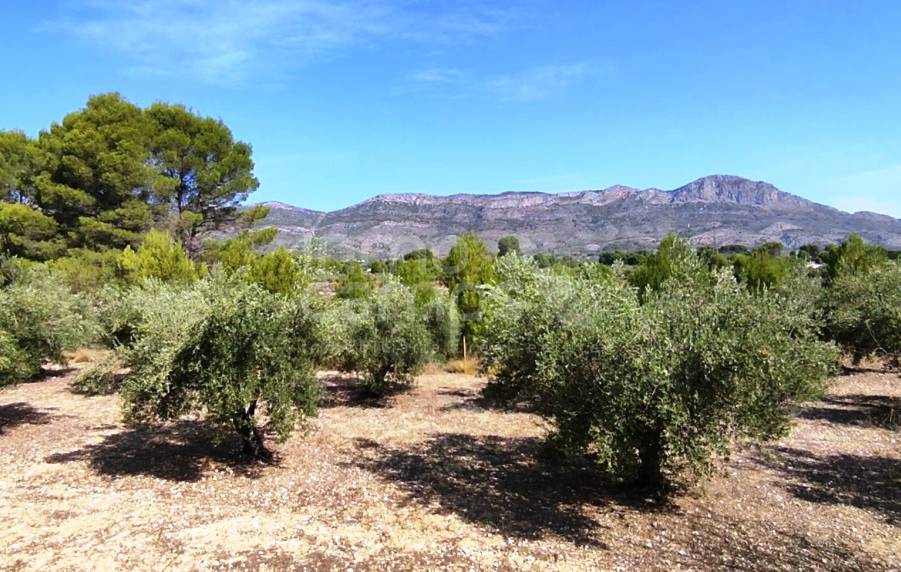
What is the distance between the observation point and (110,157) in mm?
29625

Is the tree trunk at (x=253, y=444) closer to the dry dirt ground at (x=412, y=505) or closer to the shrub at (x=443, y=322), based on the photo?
the dry dirt ground at (x=412, y=505)

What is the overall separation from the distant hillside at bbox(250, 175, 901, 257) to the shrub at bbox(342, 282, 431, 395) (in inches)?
1707

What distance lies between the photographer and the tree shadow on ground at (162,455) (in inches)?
454

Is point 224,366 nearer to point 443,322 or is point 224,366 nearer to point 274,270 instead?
point 274,270

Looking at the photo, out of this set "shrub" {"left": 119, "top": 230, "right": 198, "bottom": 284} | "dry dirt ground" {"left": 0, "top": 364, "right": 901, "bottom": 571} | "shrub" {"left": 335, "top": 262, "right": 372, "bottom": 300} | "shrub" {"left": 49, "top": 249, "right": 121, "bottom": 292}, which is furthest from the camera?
"shrub" {"left": 335, "top": 262, "right": 372, "bottom": 300}

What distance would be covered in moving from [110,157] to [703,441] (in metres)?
32.6

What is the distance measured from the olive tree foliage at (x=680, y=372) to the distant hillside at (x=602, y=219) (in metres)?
53.5

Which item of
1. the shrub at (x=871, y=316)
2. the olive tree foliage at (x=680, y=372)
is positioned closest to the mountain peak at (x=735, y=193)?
the shrub at (x=871, y=316)

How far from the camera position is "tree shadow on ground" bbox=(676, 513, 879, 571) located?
25.4 feet

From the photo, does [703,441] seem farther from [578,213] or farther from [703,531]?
[578,213]

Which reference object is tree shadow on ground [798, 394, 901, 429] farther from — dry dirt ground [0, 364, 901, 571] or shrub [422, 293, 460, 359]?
shrub [422, 293, 460, 359]

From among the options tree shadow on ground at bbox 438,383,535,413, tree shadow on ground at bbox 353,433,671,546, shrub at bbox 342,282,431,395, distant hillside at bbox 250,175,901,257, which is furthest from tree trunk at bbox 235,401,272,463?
distant hillside at bbox 250,175,901,257

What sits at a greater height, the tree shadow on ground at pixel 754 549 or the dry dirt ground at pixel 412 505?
the tree shadow on ground at pixel 754 549

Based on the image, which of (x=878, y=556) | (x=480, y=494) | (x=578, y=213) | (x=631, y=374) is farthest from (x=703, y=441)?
(x=578, y=213)
